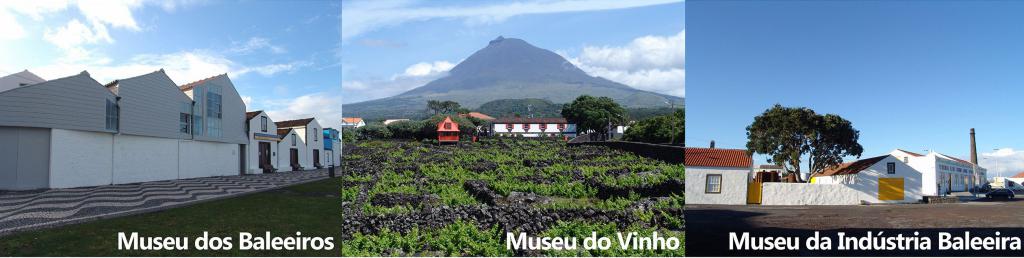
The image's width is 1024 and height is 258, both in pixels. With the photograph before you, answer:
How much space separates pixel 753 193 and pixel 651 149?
1301cm

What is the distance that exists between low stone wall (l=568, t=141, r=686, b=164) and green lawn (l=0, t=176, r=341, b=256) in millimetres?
3468

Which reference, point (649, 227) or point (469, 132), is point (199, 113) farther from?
point (649, 227)

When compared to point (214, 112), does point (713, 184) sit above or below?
below

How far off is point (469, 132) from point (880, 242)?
21.2 ft

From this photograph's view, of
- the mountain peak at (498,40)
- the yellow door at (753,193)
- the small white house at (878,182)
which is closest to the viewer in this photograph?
the mountain peak at (498,40)

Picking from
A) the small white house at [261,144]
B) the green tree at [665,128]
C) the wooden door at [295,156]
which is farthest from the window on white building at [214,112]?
the green tree at [665,128]

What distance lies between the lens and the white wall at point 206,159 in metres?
22.7

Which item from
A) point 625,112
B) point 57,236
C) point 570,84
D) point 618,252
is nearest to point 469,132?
point 570,84

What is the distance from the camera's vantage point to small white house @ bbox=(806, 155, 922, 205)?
22156 mm

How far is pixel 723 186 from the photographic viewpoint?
15.7 m

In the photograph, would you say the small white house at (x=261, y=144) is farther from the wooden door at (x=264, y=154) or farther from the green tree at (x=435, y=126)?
the green tree at (x=435, y=126)

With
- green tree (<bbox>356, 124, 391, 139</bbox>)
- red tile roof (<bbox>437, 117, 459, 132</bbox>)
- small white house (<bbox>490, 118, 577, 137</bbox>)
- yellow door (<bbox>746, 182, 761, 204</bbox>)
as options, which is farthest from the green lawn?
yellow door (<bbox>746, 182, 761, 204</bbox>)

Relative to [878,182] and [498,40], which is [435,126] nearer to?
[498,40]

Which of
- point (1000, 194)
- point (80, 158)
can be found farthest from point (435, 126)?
point (1000, 194)
